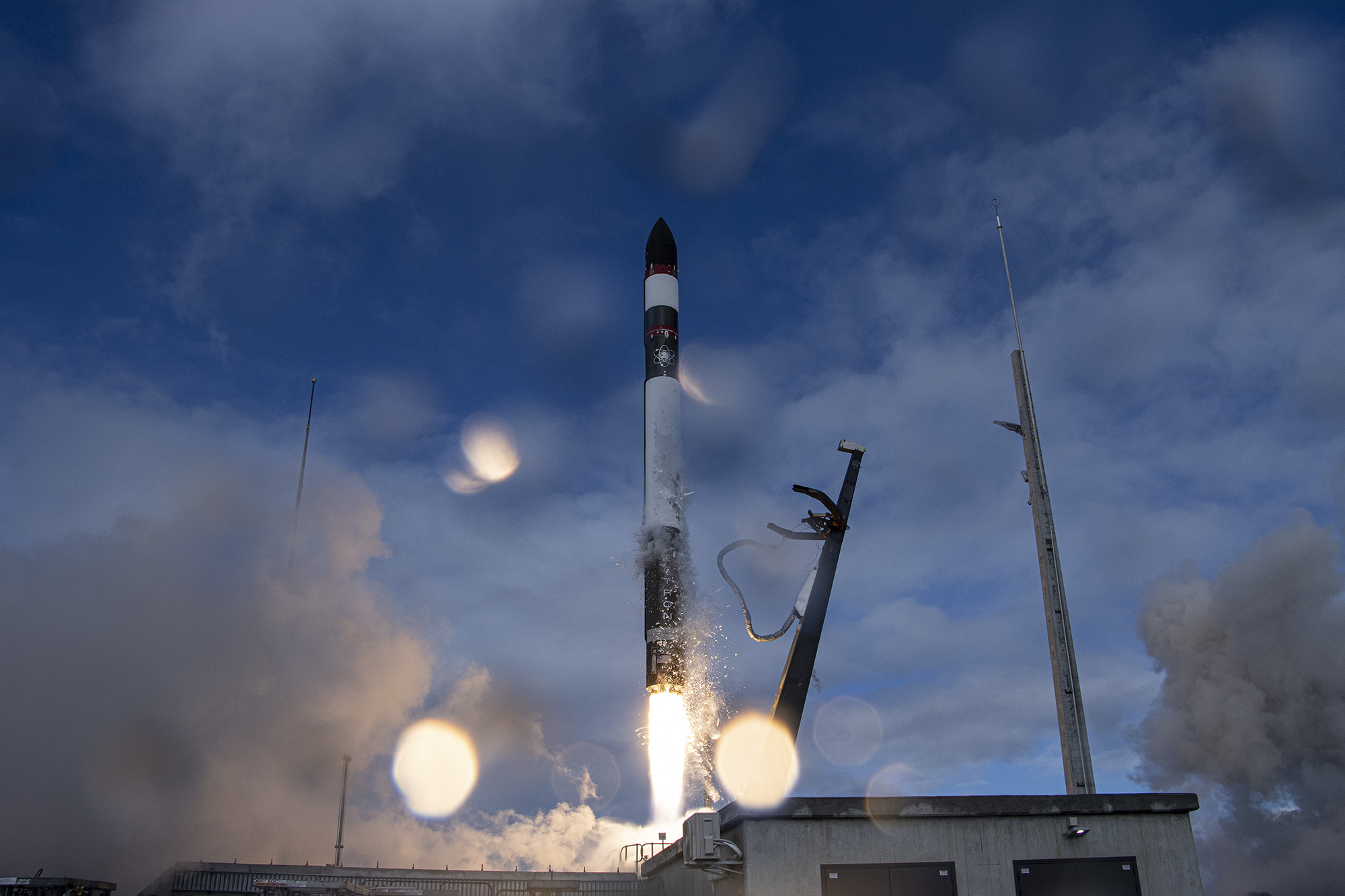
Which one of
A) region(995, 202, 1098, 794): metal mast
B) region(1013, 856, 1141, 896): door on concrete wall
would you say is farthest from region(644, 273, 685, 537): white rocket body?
region(1013, 856, 1141, 896): door on concrete wall

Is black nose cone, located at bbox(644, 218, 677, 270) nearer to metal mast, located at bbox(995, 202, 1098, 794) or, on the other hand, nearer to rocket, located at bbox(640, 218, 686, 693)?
rocket, located at bbox(640, 218, 686, 693)

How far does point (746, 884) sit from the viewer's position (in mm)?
19125

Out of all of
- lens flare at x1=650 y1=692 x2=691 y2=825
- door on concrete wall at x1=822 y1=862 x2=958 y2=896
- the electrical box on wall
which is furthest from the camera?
lens flare at x1=650 y1=692 x2=691 y2=825

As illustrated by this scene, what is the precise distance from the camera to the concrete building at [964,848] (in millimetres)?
19422

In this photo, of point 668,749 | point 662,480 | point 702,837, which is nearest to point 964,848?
point 702,837

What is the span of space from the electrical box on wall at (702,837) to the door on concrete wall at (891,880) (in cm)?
235

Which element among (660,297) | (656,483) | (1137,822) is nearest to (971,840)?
(1137,822)

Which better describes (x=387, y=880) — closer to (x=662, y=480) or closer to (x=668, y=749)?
(x=668, y=749)

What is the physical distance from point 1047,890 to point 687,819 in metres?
7.73

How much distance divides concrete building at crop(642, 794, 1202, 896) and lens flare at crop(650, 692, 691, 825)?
53.7ft

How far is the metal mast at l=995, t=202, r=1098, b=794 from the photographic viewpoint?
26.3m

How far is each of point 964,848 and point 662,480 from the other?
74.8 feet

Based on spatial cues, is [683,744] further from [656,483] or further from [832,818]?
[832,818]

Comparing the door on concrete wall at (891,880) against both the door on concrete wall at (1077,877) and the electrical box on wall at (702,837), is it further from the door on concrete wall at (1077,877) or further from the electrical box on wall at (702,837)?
the electrical box on wall at (702,837)
